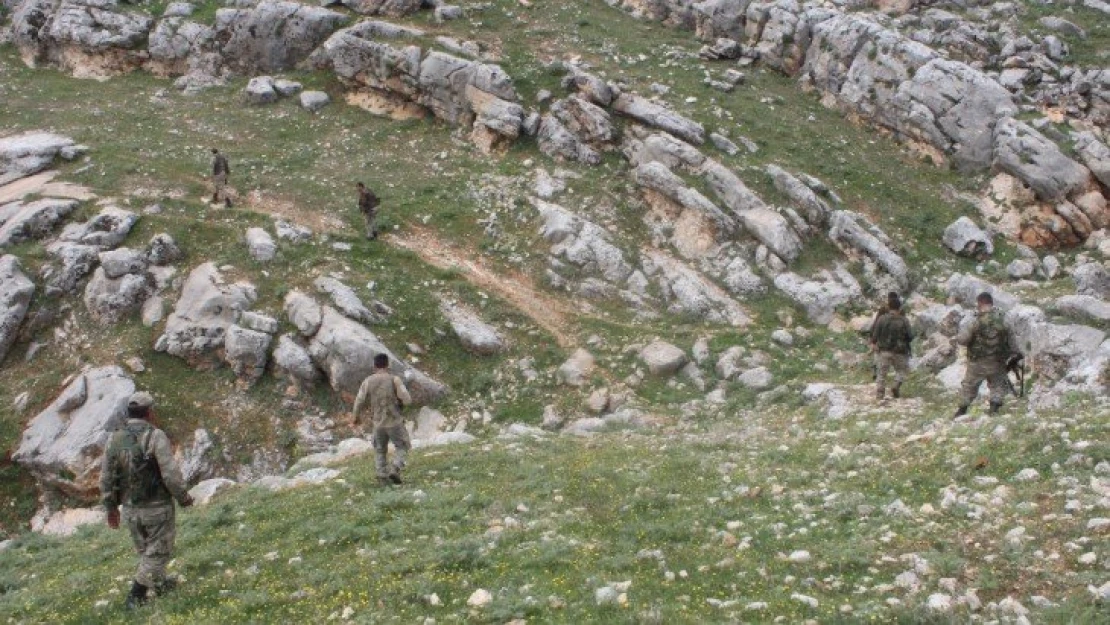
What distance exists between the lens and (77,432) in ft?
A: 80.7

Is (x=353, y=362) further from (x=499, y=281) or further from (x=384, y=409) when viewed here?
(x=384, y=409)

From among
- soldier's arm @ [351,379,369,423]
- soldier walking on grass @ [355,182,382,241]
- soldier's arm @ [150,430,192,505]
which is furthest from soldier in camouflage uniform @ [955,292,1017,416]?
soldier walking on grass @ [355,182,382,241]

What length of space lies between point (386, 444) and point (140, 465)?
6.11 meters

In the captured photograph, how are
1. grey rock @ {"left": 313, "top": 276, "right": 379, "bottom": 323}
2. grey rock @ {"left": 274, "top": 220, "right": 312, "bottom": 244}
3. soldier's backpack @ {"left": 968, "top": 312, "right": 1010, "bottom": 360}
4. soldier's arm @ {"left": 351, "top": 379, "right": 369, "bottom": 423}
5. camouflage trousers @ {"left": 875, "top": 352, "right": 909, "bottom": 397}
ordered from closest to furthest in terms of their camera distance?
soldier's arm @ {"left": 351, "top": 379, "right": 369, "bottom": 423} < soldier's backpack @ {"left": 968, "top": 312, "right": 1010, "bottom": 360} < camouflage trousers @ {"left": 875, "top": 352, "right": 909, "bottom": 397} < grey rock @ {"left": 313, "top": 276, "right": 379, "bottom": 323} < grey rock @ {"left": 274, "top": 220, "right": 312, "bottom": 244}

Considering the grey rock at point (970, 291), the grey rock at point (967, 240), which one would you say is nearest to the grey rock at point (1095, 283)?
the grey rock at point (970, 291)

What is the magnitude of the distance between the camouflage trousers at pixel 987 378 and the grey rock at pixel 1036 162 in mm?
22019

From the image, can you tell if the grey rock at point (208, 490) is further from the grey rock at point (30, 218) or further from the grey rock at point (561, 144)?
the grey rock at point (561, 144)

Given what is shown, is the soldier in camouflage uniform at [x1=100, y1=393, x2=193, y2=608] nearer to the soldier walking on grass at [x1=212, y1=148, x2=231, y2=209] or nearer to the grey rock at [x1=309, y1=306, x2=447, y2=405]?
the grey rock at [x1=309, y1=306, x2=447, y2=405]

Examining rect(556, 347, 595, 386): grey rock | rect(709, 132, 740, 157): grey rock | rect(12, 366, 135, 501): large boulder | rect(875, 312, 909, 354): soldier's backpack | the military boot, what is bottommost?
rect(12, 366, 135, 501): large boulder

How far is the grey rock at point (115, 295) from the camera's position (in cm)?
2805

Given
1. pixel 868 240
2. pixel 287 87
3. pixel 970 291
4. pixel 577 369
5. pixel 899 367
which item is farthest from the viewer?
pixel 287 87

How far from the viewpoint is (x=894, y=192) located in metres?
36.1

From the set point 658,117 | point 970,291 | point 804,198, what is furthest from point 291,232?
point 970,291

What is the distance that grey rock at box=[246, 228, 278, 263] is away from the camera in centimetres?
2978
